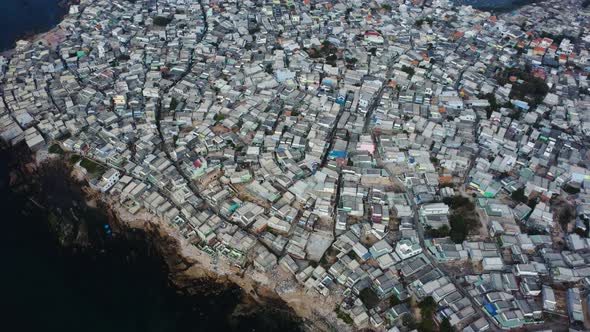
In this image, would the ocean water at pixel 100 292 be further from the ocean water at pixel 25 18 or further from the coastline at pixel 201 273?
the ocean water at pixel 25 18

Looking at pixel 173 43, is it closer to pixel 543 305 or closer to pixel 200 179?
pixel 200 179

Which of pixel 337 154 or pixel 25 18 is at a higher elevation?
pixel 337 154

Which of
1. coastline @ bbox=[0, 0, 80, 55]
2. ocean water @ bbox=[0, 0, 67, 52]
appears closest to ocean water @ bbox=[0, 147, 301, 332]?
coastline @ bbox=[0, 0, 80, 55]

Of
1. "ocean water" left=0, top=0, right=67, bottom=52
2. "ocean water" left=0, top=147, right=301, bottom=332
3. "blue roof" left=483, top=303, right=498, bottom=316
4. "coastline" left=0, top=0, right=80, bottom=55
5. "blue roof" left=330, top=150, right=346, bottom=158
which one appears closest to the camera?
"blue roof" left=483, top=303, right=498, bottom=316

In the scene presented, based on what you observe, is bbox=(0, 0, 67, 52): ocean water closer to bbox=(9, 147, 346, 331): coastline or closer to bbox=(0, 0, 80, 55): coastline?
bbox=(0, 0, 80, 55): coastline

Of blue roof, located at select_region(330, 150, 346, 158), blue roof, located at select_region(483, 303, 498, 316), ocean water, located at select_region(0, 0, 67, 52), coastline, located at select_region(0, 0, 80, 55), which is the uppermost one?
blue roof, located at select_region(330, 150, 346, 158)

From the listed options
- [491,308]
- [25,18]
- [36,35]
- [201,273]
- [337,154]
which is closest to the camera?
[491,308]

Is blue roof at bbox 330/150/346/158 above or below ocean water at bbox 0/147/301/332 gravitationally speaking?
above

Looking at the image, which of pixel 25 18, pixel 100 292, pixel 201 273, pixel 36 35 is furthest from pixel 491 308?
pixel 25 18

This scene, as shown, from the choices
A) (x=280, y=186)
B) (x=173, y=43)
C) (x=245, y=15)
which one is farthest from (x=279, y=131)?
(x=245, y=15)

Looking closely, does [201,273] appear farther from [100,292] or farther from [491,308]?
[491,308]

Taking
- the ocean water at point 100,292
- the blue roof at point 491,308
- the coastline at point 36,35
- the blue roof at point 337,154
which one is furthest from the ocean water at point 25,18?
the blue roof at point 491,308
